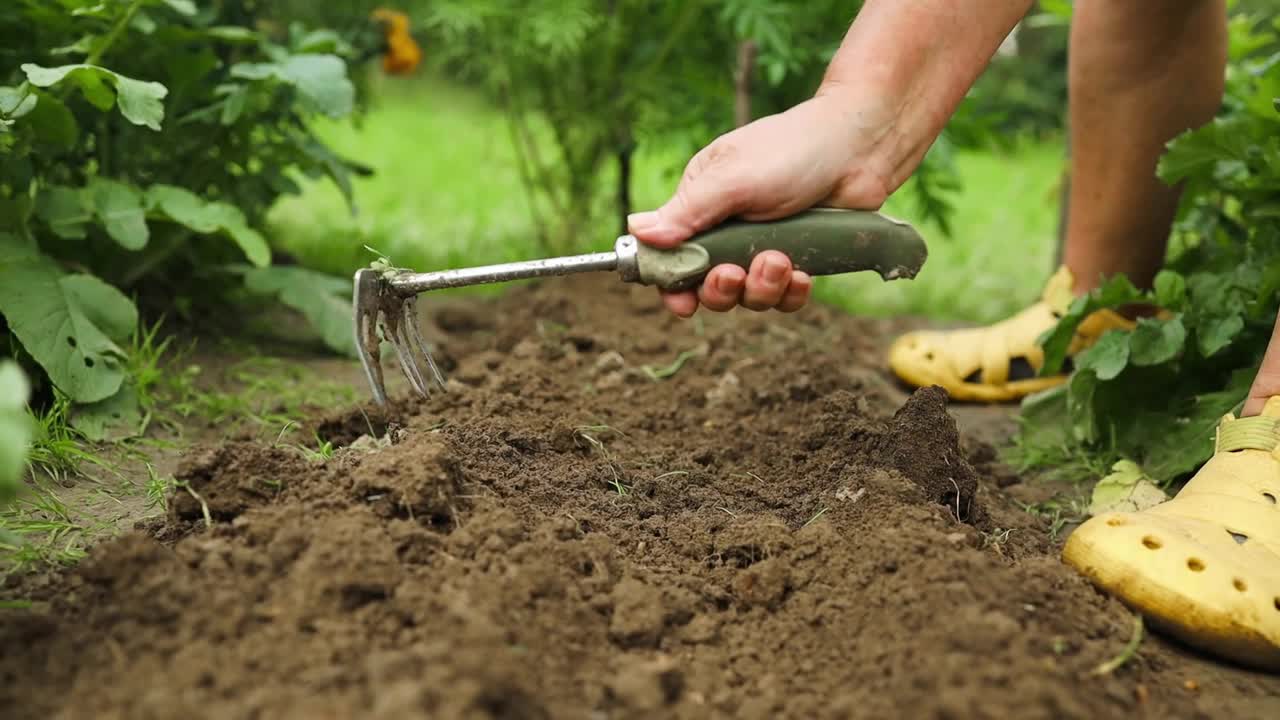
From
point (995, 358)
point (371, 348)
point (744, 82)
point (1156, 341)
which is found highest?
point (744, 82)

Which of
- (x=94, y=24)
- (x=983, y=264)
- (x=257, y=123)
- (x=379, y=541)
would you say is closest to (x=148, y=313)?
(x=257, y=123)

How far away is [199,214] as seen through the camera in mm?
2465

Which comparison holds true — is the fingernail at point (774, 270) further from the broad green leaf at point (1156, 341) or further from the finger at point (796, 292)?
the broad green leaf at point (1156, 341)

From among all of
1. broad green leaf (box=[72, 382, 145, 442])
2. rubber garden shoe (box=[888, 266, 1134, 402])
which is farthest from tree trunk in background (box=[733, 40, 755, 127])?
broad green leaf (box=[72, 382, 145, 442])

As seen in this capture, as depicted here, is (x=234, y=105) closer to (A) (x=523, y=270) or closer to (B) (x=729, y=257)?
(A) (x=523, y=270)

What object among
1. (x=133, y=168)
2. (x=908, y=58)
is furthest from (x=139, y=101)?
(x=908, y=58)

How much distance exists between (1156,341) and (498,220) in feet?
9.87

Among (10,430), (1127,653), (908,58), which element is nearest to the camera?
(10,430)

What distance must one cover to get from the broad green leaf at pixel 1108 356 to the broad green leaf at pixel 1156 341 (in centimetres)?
2

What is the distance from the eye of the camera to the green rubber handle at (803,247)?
1821mm

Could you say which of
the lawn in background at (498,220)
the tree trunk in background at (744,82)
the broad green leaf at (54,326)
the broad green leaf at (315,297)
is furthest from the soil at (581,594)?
the lawn in background at (498,220)

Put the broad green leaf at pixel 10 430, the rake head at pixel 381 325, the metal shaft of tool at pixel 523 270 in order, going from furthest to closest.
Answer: the rake head at pixel 381 325, the metal shaft of tool at pixel 523 270, the broad green leaf at pixel 10 430

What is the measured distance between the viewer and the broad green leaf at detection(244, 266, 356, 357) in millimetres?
2783

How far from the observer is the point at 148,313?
283 centimetres
